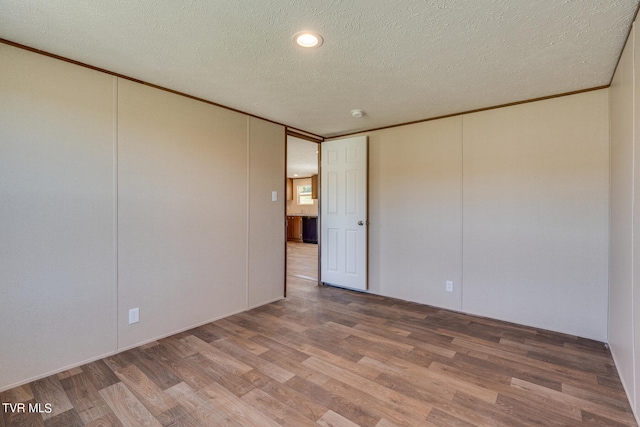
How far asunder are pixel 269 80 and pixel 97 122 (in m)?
1.35

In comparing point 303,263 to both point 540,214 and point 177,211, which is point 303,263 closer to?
point 177,211

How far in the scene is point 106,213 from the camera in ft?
7.61

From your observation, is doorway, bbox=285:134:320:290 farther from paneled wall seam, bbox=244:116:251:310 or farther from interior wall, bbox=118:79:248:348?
interior wall, bbox=118:79:248:348

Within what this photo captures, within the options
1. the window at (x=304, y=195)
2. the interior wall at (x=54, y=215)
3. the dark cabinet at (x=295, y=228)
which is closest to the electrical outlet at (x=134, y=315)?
the interior wall at (x=54, y=215)

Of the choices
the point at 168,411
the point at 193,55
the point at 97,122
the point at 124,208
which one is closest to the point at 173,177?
the point at 124,208

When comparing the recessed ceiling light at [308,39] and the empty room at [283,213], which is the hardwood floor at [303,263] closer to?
the empty room at [283,213]

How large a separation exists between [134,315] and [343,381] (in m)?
1.79

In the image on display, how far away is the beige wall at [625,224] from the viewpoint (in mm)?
1676

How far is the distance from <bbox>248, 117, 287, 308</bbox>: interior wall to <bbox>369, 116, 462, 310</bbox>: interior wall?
4.00 ft

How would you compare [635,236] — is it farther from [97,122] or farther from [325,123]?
[97,122]

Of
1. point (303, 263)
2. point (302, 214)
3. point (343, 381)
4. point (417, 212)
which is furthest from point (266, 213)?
point (302, 214)

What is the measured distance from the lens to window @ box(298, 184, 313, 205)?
426 inches

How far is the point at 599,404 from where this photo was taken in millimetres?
1786

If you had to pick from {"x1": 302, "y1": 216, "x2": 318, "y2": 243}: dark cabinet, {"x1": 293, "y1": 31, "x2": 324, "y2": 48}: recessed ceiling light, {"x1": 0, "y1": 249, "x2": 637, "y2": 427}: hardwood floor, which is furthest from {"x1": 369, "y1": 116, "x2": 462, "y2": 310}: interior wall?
{"x1": 302, "y1": 216, "x2": 318, "y2": 243}: dark cabinet
